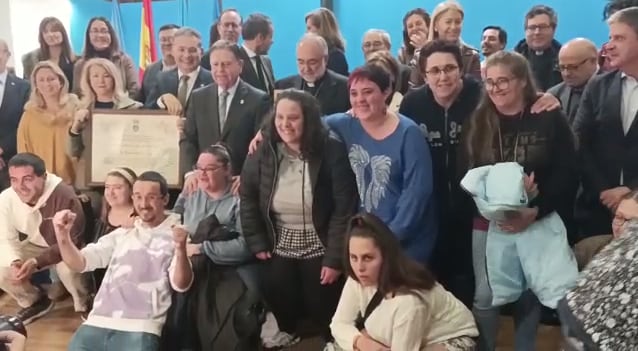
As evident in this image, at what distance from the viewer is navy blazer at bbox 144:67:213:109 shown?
3.68m

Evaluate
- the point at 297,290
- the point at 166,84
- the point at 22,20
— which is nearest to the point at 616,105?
the point at 297,290

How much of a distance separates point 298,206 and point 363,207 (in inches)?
10.1

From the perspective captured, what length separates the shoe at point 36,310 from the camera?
354 cm

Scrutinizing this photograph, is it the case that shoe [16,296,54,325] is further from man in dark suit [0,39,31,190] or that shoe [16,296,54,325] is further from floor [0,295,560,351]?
man in dark suit [0,39,31,190]

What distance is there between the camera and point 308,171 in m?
2.79

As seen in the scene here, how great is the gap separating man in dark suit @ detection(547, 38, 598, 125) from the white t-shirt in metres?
1.15

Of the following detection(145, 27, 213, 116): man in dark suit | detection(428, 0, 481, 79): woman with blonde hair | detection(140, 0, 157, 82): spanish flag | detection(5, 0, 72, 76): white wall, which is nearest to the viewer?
detection(428, 0, 481, 79): woman with blonde hair

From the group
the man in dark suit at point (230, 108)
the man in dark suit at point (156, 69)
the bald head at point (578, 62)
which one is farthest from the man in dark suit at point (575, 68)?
the man in dark suit at point (156, 69)

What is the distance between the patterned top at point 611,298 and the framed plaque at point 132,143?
10.2 feet

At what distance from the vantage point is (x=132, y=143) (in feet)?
12.1

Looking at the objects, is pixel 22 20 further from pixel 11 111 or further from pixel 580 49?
pixel 580 49

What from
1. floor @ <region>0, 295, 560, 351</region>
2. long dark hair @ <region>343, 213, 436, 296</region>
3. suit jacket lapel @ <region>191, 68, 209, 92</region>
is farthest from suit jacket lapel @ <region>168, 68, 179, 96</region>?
long dark hair @ <region>343, 213, 436, 296</region>

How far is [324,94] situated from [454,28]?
0.68m

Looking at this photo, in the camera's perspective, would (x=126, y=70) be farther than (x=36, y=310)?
Yes
